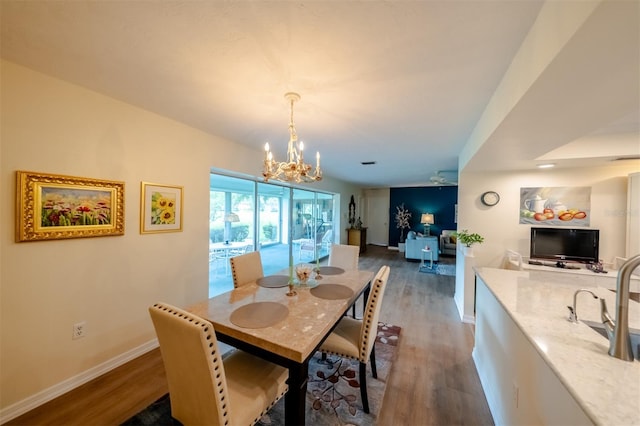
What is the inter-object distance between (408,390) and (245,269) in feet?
5.82

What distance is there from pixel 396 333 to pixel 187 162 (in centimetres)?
314

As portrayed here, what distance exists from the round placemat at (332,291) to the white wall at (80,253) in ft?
5.39

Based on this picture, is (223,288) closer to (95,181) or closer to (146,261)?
(146,261)

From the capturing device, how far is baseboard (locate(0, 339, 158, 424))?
60.4 inches

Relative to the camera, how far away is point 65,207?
5.68 ft

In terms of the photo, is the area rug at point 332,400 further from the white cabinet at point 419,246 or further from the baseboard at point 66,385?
the white cabinet at point 419,246

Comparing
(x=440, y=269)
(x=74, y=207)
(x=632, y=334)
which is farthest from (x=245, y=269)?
(x=440, y=269)

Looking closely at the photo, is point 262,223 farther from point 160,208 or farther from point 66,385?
point 66,385

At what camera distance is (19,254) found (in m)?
1.55

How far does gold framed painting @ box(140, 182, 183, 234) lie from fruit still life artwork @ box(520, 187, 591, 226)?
450 cm

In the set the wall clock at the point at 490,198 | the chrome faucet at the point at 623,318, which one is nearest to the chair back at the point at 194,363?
the chrome faucet at the point at 623,318

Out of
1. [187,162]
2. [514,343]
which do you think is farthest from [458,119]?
[187,162]

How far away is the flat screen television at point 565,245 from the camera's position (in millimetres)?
3006

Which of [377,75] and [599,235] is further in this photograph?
[599,235]
